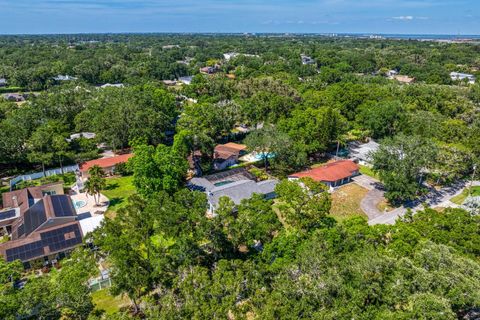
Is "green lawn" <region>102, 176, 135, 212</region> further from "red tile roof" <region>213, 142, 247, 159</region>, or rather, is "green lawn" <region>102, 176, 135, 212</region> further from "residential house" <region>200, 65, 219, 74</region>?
"residential house" <region>200, 65, 219, 74</region>

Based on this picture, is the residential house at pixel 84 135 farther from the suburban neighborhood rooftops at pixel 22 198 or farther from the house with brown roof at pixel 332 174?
the house with brown roof at pixel 332 174

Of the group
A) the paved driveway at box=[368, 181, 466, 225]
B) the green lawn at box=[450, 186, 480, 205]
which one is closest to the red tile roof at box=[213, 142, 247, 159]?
the paved driveway at box=[368, 181, 466, 225]

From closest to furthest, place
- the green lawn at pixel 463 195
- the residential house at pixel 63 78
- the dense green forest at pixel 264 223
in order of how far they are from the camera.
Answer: the dense green forest at pixel 264 223 → the green lawn at pixel 463 195 → the residential house at pixel 63 78

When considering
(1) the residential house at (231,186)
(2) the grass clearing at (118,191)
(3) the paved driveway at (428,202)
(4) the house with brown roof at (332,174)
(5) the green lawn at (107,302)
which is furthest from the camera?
(4) the house with brown roof at (332,174)

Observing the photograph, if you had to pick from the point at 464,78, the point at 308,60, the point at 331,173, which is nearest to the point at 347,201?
the point at 331,173

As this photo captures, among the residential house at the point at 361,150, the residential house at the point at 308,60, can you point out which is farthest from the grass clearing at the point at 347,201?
the residential house at the point at 308,60

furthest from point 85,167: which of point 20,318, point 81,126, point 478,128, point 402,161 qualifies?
point 478,128

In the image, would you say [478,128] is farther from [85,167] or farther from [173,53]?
[173,53]
